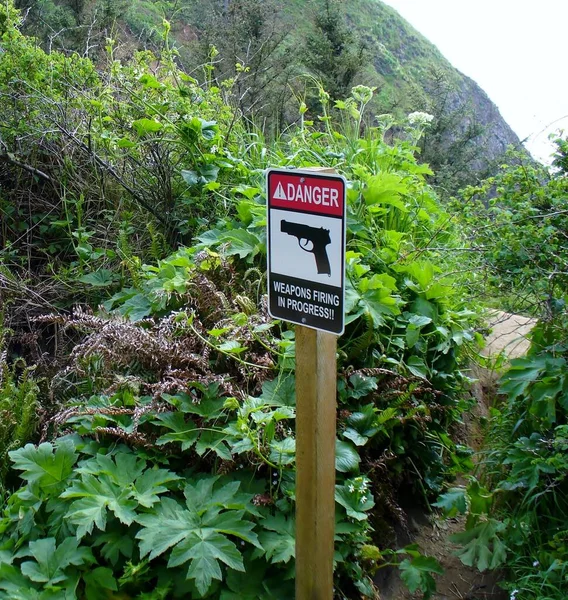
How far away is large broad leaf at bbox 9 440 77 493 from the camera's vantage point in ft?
7.93

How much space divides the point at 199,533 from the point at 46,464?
0.70m

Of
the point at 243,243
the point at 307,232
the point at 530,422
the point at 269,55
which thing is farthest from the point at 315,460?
the point at 269,55

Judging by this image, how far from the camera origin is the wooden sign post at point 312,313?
73.3 inches

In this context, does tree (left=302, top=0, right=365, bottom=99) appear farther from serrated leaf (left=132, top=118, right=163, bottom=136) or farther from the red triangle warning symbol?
the red triangle warning symbol

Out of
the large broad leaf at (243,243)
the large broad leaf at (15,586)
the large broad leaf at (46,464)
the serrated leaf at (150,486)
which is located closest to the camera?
the large broad leaf at (15,586)

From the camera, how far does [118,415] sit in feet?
8.98

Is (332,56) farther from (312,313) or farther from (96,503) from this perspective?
(96,503)

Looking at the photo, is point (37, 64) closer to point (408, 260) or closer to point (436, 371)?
point (408, 260)

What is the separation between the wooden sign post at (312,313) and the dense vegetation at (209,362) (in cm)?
24

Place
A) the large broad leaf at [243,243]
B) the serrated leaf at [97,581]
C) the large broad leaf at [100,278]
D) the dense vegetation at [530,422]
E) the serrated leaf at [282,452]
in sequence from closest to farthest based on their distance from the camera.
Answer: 1. the serrated leaf at [97,581]
2. the serrated leaf at [282,452]
3. the dense vegetation at [530,422]
4. the large broad leaf at [243,243]
5. the large broad leaf at [100,278]

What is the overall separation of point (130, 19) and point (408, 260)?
70.8 ft

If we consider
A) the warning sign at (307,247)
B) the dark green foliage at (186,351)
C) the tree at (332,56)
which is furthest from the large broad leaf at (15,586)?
the tree at (332,56)

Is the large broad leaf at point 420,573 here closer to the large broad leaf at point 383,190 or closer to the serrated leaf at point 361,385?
the serrated leaf at point 361,385

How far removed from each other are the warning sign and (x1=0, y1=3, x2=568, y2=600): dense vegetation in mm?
679
